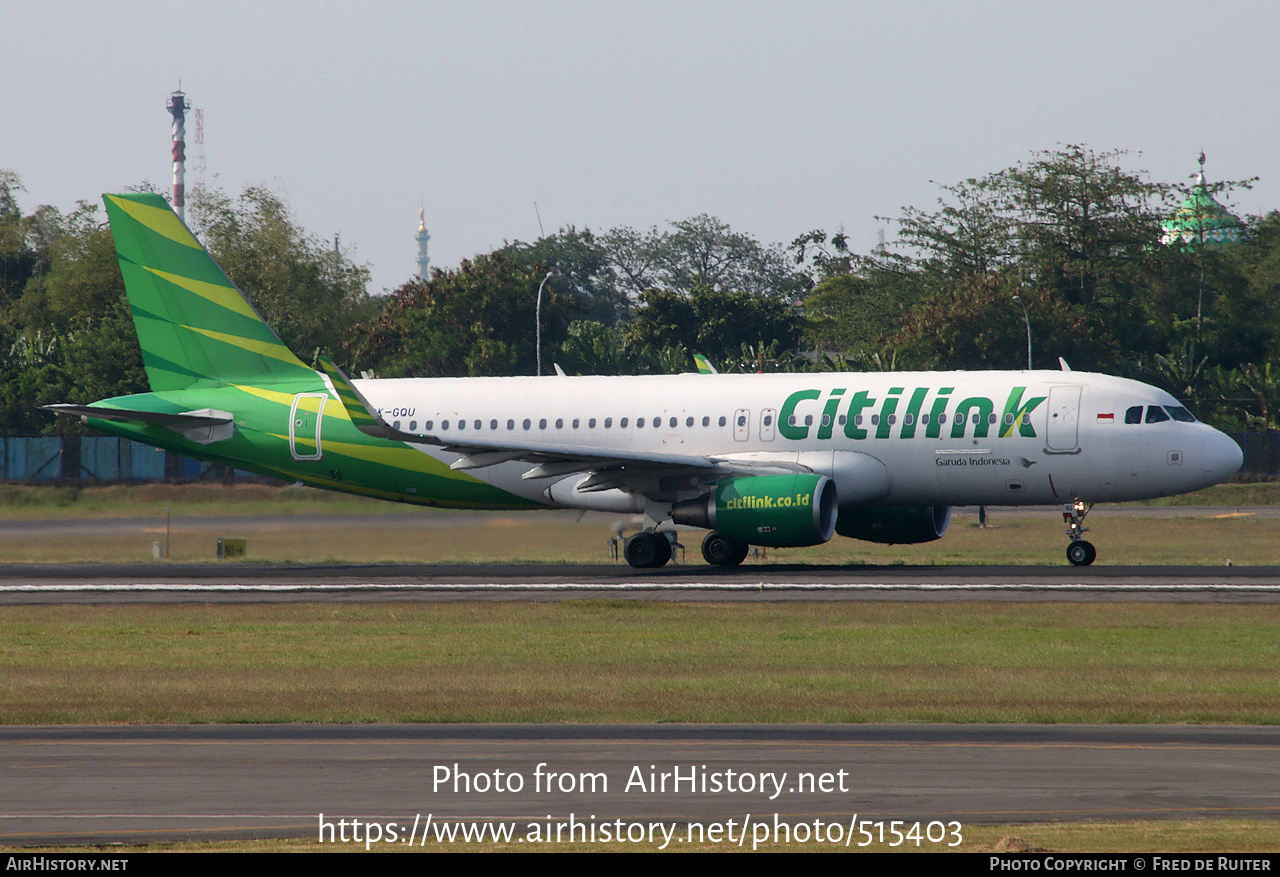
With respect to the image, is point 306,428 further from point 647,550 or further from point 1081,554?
point 1081,554

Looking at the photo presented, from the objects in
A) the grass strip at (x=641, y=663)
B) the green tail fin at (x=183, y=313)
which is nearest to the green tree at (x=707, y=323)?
the green tail fin at (x=183, y=313)

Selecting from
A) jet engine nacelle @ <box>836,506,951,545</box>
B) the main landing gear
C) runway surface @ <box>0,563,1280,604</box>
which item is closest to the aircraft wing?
runway surface @ <box>0,563,1280,604</box>

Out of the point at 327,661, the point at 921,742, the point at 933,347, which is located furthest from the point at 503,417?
the point at 933,347

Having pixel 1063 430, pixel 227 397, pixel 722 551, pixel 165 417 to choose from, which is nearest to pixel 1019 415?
pixel 1063 430

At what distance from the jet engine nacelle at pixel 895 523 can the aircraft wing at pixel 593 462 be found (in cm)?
273

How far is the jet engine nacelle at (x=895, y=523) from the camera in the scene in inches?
1458

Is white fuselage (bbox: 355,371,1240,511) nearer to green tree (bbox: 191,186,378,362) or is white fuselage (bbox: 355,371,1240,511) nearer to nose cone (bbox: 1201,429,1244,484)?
nose cone (bbox: 1201,429,1244,484)

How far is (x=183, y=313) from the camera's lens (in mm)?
40188

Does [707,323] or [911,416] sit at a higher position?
[707,323]

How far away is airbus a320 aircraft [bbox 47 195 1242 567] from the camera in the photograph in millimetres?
34406

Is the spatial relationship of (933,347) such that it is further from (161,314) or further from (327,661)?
(327,661)

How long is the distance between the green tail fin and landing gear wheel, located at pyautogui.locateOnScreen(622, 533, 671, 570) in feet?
32.3

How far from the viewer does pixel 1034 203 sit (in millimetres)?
96688

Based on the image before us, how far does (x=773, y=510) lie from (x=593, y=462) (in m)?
4.32
